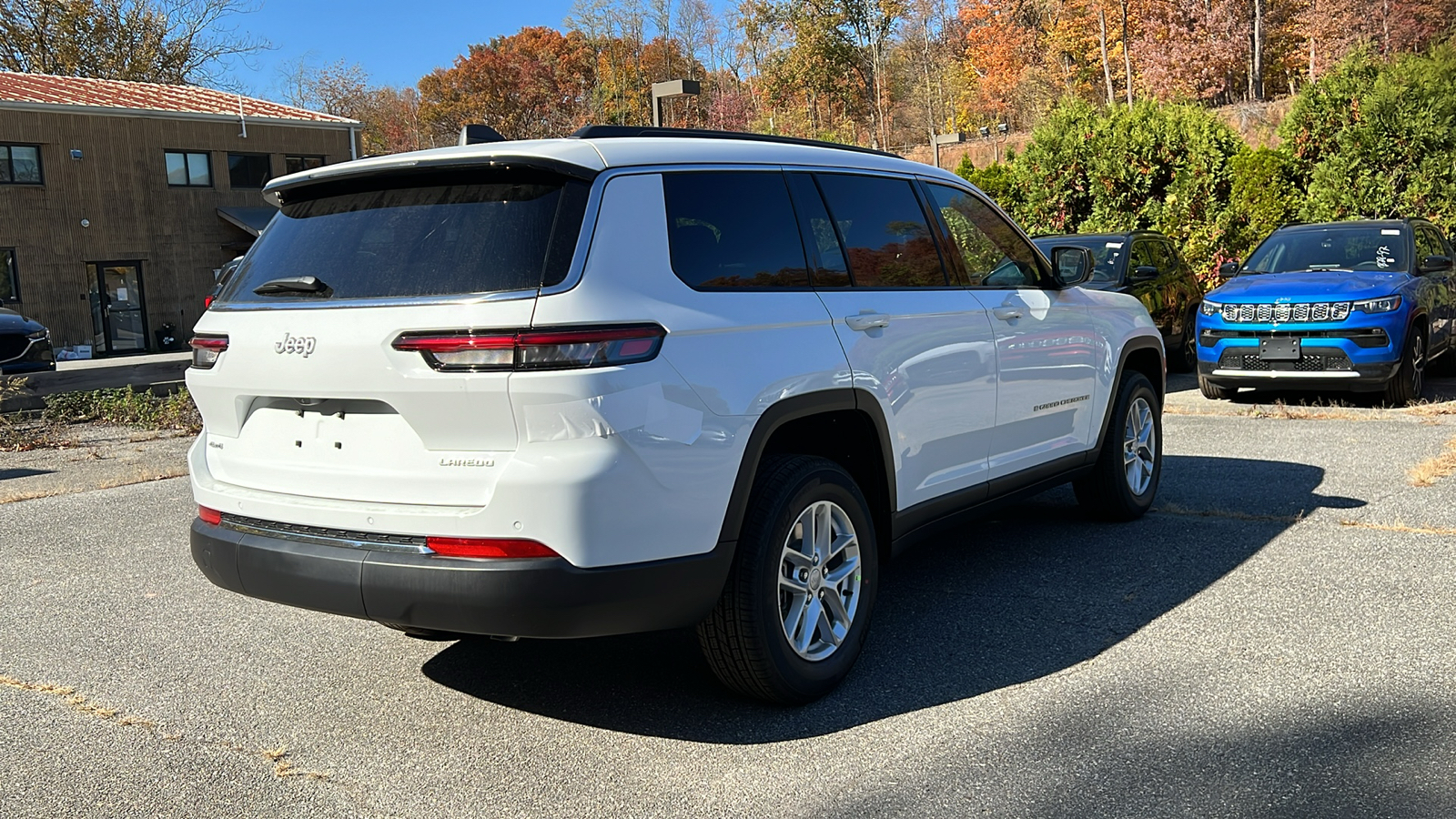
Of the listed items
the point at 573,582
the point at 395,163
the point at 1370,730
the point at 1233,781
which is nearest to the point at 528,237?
the point at 395,163

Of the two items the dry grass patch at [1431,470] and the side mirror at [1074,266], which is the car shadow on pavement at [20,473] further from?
the dry grass patch at [1431,470]

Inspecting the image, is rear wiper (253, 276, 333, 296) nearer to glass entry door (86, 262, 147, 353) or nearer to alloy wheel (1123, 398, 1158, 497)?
alloy wheel (1123, 398, 1158, 497)

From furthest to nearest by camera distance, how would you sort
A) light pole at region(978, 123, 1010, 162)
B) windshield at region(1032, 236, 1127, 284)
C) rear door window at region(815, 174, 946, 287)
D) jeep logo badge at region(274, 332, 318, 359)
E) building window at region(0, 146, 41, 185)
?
light pole at region(978, 123, 1010, 162)
building window at region(0, 146, 41, 185)
windshield at region(1032, 236, 1127, 284)
rear door window at region(815, 174, 946, 287)
jeep logo badge at region(274, 332, 318, 359)

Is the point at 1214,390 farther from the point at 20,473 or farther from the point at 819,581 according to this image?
the point at 20,473

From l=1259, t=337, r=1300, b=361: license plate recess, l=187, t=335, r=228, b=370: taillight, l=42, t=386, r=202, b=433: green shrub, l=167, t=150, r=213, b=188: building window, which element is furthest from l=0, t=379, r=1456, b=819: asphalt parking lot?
l=167, t=150, r=213, b=188: building window

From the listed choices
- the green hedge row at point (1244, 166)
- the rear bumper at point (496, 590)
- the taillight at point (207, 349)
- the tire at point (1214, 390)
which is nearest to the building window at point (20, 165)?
the green hedge row at point (1244, 166)

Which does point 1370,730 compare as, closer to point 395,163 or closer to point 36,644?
point 395,163

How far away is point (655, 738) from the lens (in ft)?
11.9

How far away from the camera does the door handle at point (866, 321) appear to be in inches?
160

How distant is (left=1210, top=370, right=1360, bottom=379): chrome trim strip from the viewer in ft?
33.3

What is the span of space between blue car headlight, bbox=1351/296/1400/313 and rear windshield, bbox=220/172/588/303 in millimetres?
8949

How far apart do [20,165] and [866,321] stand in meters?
30.5

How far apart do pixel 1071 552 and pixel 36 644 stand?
14.9 ft

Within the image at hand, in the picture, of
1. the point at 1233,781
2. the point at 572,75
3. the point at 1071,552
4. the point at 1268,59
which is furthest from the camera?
the point at 572,75
